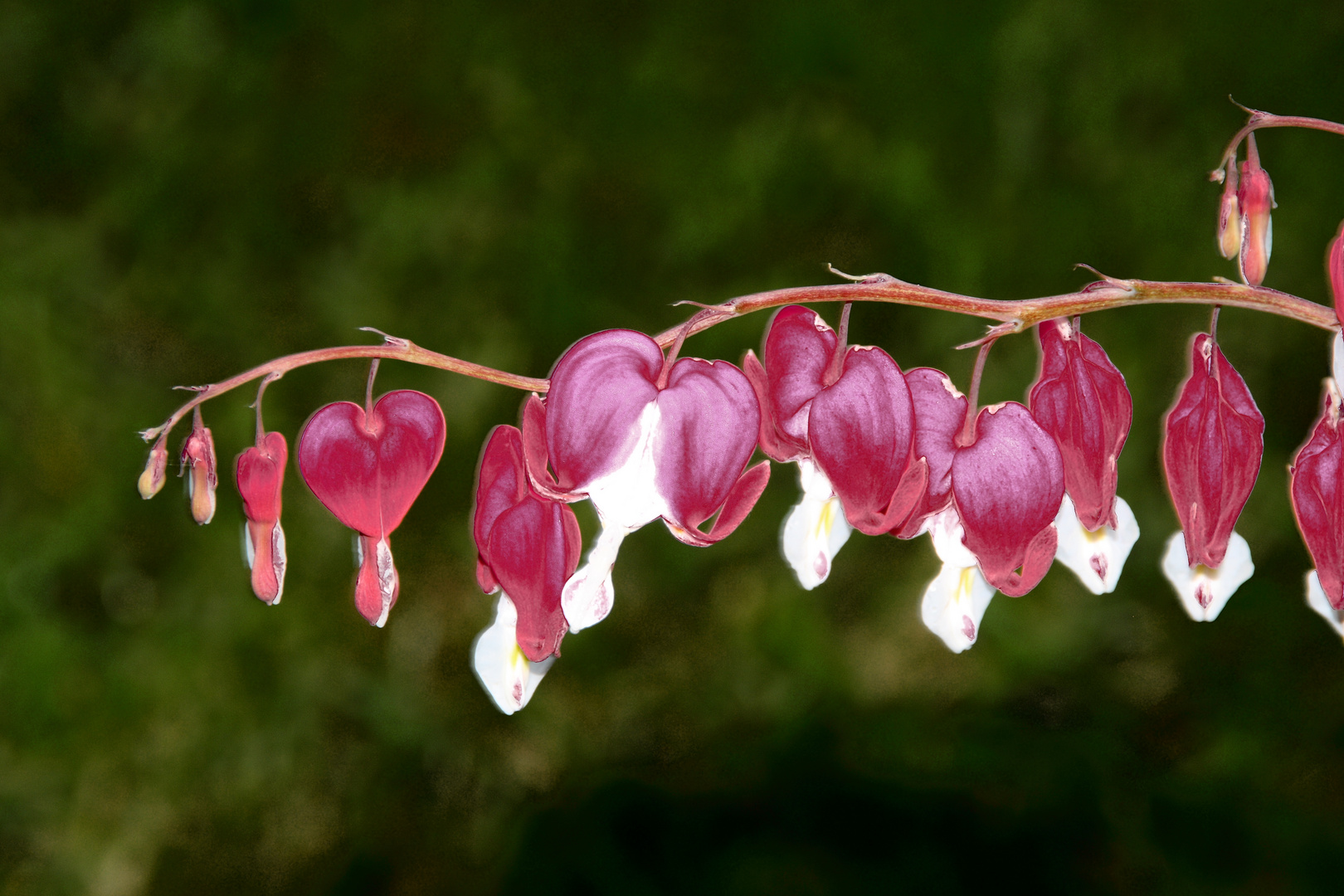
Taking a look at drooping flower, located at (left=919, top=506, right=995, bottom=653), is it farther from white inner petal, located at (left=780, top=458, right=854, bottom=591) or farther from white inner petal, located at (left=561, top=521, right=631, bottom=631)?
white inner petal, located at (left=561, top=521, right=631, bottom=631)

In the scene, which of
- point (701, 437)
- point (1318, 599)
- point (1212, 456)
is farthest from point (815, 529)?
point (1318, 599)

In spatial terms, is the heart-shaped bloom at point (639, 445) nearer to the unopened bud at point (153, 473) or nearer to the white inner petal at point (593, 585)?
the white inner petal at point (593, 585)

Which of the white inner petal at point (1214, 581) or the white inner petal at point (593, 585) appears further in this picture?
the white inner petal at point (1214, 581)

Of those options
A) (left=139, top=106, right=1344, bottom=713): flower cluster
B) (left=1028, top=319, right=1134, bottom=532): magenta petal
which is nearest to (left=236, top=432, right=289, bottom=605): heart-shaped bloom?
(left=139, top=106, right=1344, bottom=713): flower cluster

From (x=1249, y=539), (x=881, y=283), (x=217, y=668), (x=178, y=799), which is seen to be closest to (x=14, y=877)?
(x=178, y=799)

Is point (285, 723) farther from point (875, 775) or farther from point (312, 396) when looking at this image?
point (875, 775)

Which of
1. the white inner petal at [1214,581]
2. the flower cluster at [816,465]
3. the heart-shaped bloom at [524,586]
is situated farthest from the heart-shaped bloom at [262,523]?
the white inner petal at [1214,581]
